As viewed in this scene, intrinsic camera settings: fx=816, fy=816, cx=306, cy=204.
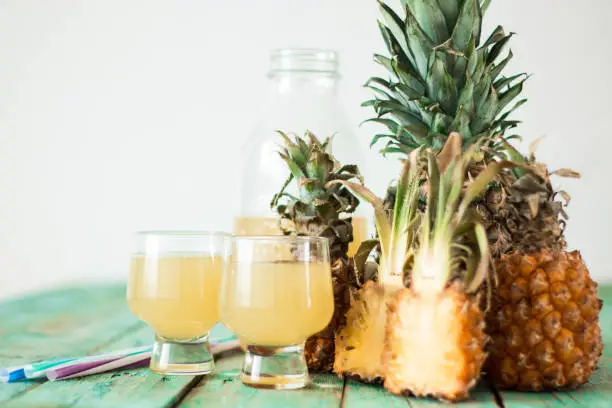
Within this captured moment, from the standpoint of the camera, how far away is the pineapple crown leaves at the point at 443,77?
152 cm

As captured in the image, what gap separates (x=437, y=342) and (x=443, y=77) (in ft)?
1.79

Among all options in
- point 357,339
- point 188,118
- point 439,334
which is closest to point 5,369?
point 357,339

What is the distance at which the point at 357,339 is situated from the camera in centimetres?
137

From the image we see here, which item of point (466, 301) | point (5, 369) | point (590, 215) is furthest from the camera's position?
point (590, 215)

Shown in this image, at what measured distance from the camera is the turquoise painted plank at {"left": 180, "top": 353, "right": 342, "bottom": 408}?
1.22 m

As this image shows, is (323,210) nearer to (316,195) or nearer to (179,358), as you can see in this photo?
(316,195)

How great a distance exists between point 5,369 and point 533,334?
2.93 feet

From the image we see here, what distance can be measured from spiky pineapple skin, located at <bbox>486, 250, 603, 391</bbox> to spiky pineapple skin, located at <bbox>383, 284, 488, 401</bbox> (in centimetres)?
12

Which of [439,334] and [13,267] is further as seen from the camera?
[13,267]

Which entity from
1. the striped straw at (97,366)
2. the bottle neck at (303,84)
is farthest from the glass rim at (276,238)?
the bottle neck at (303,84)

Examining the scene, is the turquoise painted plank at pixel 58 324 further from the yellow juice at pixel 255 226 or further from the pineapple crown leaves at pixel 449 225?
the pineapple crown leaves at pixel 449 225

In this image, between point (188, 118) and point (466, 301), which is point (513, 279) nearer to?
point (466, 301)

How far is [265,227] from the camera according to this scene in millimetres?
1809

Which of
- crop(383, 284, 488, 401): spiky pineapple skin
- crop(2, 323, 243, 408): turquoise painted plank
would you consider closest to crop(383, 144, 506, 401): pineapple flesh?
crop(383, 284, 488, 401): spiky pineapple skin
